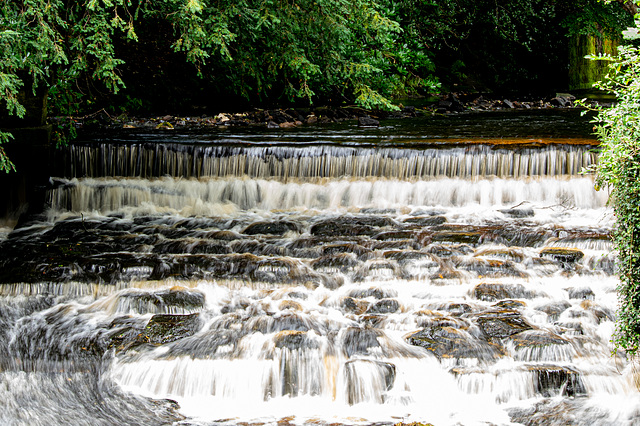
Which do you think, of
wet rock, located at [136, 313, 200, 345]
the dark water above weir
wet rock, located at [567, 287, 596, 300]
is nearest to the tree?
the dark water above weir

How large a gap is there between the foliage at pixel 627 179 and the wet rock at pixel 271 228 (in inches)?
209

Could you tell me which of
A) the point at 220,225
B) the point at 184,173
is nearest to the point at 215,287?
the point at 220,225

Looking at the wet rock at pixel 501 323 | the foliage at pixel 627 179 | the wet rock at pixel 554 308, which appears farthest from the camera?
the wet rock at pixel 554 308

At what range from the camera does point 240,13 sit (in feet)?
33.7

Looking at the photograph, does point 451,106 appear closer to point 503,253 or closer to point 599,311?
point 503,253

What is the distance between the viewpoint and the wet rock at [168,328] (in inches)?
232

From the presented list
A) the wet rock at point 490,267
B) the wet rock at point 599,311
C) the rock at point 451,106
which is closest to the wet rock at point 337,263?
the wet rock at point 490,267

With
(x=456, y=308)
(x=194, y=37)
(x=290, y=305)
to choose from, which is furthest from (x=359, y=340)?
(x=194, y=37)

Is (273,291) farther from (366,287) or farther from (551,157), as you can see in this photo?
(551,157)

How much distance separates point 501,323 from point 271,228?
13.7 ft

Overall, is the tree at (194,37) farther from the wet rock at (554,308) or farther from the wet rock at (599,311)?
the wet rock at (599,311)

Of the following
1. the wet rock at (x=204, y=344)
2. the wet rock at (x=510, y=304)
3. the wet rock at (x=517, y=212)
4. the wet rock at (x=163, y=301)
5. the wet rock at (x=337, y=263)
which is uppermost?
the wet rock at (x=517, y=212)

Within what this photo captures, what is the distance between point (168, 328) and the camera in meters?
6.03

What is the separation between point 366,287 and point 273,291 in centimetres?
104
